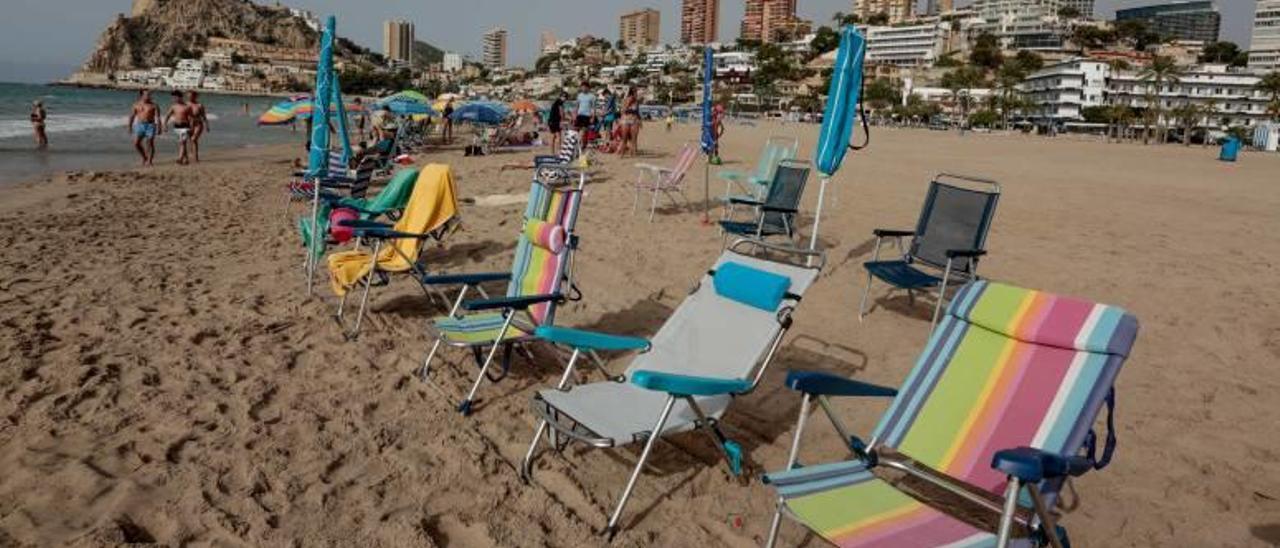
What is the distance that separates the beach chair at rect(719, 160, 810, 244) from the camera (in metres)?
6.78

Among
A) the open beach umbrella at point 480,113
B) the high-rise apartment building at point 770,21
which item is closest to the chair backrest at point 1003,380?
the open beach umbrella at point 480,113

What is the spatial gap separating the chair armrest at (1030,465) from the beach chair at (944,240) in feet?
9.55

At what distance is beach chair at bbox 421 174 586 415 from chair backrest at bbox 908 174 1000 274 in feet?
8.44

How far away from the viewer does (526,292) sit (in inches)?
165

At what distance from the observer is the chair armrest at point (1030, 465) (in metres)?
1.85

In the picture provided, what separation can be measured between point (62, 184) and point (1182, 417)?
14323 millimetres

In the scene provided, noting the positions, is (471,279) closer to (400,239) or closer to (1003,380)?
(400,239)

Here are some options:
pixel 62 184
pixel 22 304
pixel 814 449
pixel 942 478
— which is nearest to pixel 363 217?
pixel 22 304

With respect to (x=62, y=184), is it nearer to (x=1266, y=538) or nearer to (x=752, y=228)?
(x=752, y=228)

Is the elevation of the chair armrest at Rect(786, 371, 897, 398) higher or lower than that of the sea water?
lower

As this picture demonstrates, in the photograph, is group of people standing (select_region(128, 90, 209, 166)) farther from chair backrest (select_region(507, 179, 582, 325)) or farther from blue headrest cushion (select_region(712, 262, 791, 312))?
blue headrest cushion (select_region(712, 262, 791, 312))

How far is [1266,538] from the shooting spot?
2.72m

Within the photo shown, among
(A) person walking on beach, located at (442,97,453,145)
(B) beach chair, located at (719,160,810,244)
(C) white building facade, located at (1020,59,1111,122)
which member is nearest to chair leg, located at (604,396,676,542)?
(B) beach chair, located at (719,160,810,244)

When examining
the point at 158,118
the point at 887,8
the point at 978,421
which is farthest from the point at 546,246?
the point at 887,8
